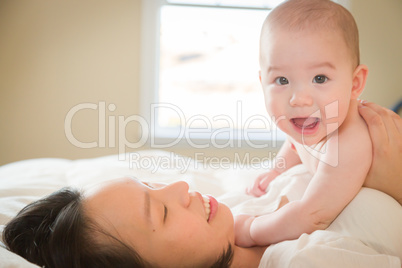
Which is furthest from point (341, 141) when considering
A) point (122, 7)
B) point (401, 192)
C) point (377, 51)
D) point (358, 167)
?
point (377, 51)

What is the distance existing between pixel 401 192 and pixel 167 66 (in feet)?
10.8

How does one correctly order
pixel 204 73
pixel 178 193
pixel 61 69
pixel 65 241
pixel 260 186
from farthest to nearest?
pixel 204 73 → pixel 61 69 → pixel 260 186 → pixel 178 193 → pixel 65 241

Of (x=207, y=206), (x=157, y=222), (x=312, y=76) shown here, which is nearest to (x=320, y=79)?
(x=312, y=76)

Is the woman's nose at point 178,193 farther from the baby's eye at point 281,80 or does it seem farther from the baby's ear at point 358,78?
the baby's ear at point 358,78

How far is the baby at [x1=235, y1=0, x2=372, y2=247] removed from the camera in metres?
0.94

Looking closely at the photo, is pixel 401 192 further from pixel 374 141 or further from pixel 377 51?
pixel 377 51

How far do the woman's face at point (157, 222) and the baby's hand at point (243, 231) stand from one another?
11cm

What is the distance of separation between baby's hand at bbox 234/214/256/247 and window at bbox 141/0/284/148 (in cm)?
277

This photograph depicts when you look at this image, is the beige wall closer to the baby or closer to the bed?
the bed

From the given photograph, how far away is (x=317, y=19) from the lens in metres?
0.96

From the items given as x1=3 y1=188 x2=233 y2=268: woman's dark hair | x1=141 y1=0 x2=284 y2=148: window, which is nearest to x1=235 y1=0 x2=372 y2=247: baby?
x1=3 y1=188 x2=233 y2=268: woman's dark hair

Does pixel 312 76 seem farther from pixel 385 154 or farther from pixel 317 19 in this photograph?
pixel 385 154

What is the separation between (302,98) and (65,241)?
0.66 metres

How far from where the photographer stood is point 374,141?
3.16ft
